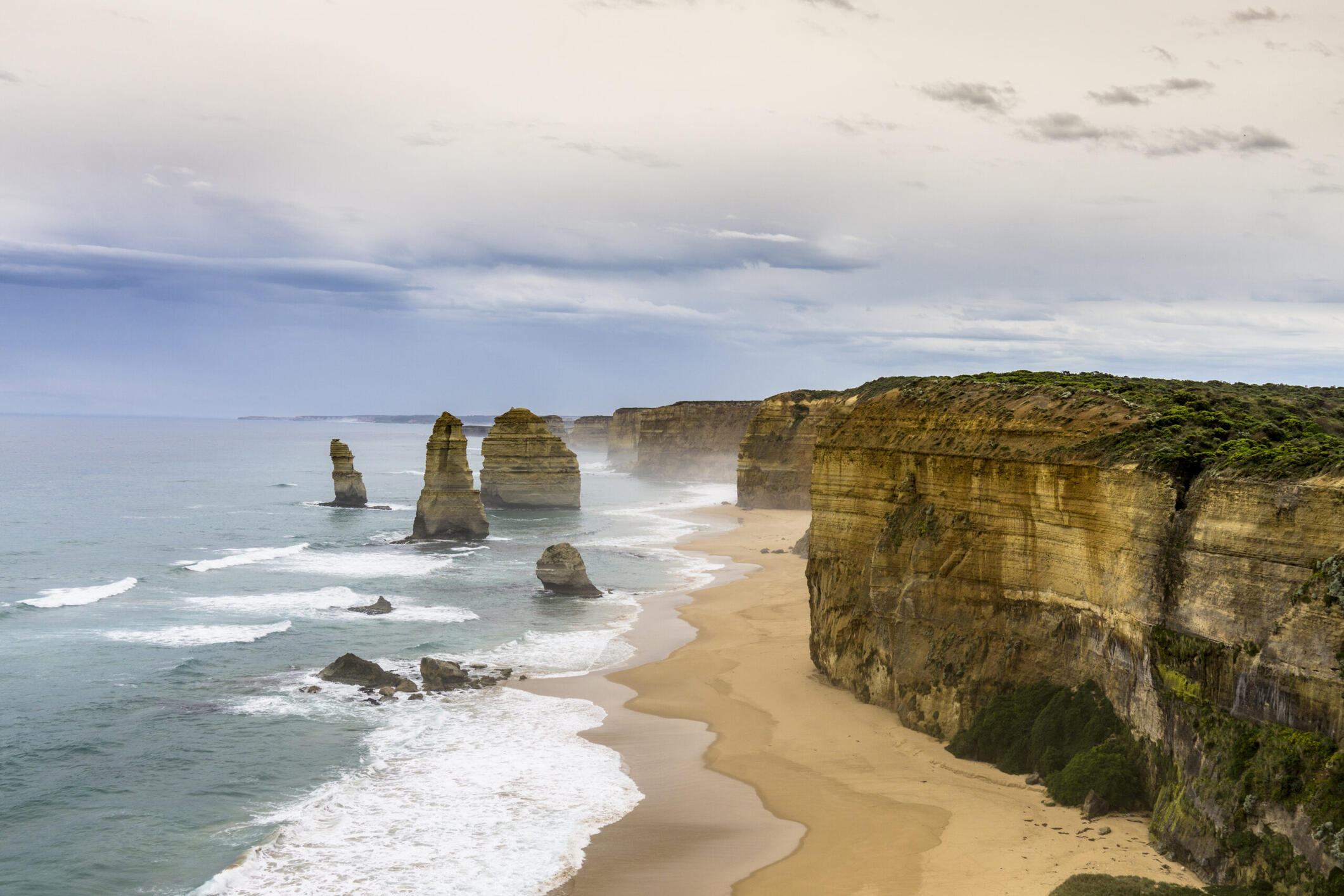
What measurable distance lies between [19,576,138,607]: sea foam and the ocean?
0.20m

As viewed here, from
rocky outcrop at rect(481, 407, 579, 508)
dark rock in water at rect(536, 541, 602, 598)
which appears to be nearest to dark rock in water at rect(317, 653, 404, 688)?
dark rock in water at rect(536, 541, 602, 598)

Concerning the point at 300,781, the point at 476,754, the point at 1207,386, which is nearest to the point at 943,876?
the point at 476,754

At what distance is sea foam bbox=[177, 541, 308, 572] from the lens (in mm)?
54844

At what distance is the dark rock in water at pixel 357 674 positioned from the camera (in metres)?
30.8

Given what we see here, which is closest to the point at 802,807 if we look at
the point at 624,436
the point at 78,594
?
the point at 78,594

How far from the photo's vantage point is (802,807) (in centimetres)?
2108

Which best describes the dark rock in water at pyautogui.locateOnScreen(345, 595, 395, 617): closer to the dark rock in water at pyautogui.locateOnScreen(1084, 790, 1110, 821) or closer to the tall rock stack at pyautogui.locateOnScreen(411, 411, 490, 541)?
the tall rock stack at pyautogui.locateOnScreen(411, 411, 490, 541)

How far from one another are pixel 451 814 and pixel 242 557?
4308cm

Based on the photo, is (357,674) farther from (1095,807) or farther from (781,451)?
(781,451)

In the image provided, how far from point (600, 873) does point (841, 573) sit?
39.6ft

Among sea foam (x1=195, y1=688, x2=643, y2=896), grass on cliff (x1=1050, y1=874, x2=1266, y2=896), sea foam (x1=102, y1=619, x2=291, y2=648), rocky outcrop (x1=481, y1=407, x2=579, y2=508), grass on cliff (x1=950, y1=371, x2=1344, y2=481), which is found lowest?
sea foam (x1=195, y1=688, x2=643, y2=896)

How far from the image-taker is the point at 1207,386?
100 ft

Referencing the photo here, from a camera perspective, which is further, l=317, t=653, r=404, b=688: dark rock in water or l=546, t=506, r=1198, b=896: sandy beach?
l=317, t=653, r=404, b=688: dark rock in water

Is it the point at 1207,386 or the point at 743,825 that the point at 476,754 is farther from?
the point at 1207,386
